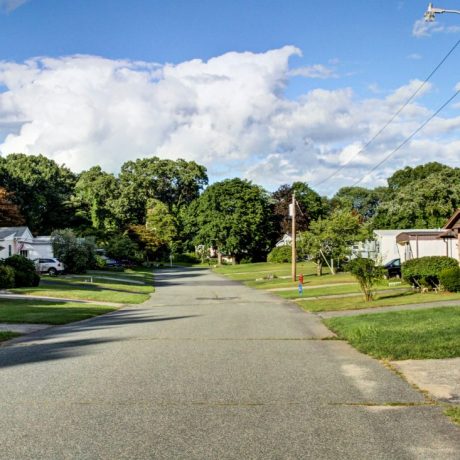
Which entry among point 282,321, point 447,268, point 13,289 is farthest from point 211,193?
point 282,321

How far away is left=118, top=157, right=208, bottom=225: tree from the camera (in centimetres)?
10931

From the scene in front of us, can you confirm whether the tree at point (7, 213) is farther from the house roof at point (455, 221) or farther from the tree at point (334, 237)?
the house roof at point (455, 221)

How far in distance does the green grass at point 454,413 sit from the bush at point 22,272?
107ft

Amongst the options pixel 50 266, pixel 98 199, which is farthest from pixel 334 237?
pixel 98 199

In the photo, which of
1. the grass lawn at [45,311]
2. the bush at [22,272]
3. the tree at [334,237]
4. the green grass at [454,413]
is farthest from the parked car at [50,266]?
the green grass at [454,413]

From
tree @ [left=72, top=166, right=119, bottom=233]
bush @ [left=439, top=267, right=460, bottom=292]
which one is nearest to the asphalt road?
bush @ [left=439, top=267, right=460, bottom=292]

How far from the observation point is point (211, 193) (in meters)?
93.6

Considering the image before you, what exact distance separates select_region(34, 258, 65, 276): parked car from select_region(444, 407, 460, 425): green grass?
50.8m

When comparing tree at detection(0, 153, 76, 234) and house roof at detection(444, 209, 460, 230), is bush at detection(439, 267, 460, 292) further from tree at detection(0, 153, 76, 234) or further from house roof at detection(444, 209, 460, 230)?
tree at detection(0, 153, 76, 234)

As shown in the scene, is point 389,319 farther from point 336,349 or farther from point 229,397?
point 229,397

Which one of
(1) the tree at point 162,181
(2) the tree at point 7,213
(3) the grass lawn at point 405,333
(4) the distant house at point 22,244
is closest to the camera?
(3) the grass lawn at point 405,333

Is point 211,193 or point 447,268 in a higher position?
point 211,193

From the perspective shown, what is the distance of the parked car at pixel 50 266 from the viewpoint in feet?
178

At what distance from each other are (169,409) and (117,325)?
11.3m
